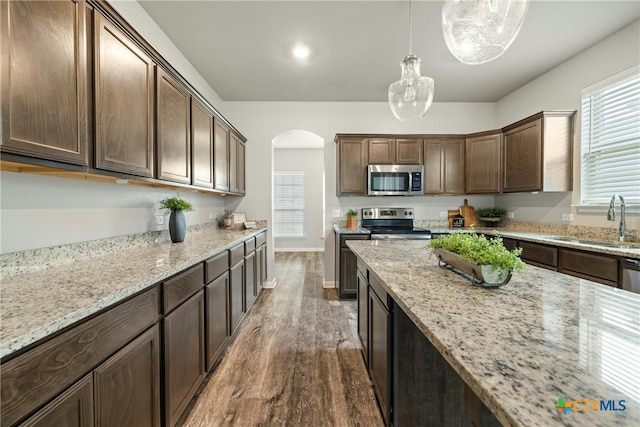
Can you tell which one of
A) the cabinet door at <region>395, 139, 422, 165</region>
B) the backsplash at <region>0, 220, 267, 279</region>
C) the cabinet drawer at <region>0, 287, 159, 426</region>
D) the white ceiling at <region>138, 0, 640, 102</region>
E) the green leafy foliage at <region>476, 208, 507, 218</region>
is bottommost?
the cabinet drawer at <region>0, 287, 159, 426</region>

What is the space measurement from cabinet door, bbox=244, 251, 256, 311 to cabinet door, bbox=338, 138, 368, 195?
1.69 metres

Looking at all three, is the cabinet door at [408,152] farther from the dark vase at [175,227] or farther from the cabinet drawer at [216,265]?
the dark vase at [175,227]

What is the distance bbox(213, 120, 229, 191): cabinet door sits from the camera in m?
2.86

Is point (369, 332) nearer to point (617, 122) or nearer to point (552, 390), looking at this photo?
point (552, 390)

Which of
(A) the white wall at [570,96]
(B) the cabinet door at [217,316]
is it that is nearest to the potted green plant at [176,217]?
(B) the cabinet door at [217,316]

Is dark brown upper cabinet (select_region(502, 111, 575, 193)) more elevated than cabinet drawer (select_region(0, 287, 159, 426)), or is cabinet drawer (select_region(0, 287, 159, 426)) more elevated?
dark brown upper cabinet (select_region(502, 111, 575, 193))

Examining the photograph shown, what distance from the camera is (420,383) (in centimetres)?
124

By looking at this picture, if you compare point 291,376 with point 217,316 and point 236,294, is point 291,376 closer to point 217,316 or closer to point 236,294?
point 217,316

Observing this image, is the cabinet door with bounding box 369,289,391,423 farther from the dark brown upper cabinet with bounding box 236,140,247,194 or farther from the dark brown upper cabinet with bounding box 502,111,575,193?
the dark brown upper cabinet with bounding box 502,111,575,193

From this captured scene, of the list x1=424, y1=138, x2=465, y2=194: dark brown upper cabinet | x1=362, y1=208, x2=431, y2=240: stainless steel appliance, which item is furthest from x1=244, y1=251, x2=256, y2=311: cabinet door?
x1=424, y1=138, x2=465, y2=194: dark brown upper cabinet

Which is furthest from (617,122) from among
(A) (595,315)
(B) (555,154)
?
(A) (595,315)

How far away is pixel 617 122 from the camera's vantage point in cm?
256

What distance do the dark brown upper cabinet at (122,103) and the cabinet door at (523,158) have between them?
3.98 m

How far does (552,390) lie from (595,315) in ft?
1.71
